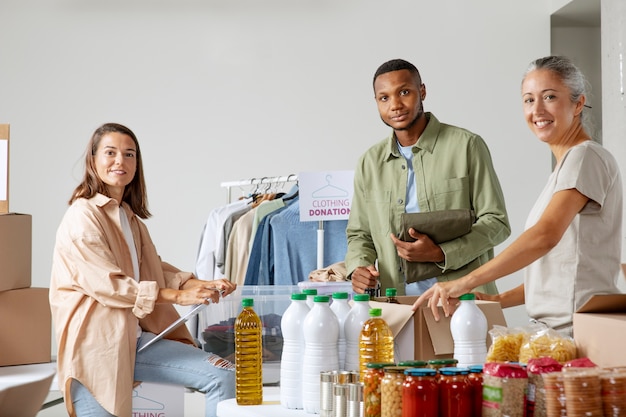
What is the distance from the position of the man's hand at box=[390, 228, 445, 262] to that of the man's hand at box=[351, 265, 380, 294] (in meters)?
0.12

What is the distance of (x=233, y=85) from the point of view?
617 centimetres

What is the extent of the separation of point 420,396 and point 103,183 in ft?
7.11

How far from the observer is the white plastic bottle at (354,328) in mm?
1934

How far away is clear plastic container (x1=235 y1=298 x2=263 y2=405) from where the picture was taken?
208cm

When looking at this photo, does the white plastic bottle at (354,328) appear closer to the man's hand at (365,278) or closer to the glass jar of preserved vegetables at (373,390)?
the glass jar of preserved vegetables at (373,390)

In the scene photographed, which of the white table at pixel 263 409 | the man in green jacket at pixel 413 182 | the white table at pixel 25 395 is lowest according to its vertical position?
the white table at pixel 263 409

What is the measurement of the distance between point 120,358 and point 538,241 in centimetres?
168

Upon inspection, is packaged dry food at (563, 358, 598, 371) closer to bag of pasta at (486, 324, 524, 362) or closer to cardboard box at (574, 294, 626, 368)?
cardboard box at (574, 294, 626, 368)

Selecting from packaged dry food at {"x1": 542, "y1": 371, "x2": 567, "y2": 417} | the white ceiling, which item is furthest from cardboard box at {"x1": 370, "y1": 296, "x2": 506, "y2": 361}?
the white ceiling

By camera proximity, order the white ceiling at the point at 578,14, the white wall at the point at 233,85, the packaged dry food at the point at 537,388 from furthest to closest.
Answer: the white wall at the point at 233,85
the white ceiling at the point at 578,14
the packaged dry food at the point at 537,388

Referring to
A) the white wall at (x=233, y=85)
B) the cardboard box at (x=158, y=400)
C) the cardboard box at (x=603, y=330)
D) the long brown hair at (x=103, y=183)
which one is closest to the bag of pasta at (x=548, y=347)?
the cardboard box at (x=603, y=330)

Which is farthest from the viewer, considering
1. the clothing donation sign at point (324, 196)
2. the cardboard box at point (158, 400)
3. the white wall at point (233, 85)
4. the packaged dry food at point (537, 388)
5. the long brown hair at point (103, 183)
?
the white wall at point (233, 85)

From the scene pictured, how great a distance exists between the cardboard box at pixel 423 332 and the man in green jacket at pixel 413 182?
85cm

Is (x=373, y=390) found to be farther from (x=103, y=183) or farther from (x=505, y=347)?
(x=103, y=183)
